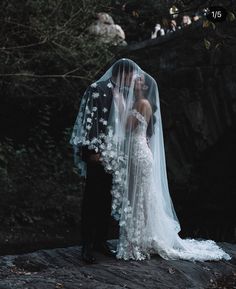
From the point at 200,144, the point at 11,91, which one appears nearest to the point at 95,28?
the point at 11,91

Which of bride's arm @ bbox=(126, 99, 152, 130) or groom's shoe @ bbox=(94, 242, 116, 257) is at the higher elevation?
bride's arm @ bbox=(126, 99, 152, 130)

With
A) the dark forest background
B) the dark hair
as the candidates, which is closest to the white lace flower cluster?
the dark hair

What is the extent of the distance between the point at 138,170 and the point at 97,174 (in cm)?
40

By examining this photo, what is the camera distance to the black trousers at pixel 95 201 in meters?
5.43

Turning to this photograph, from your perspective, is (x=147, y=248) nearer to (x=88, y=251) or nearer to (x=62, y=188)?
(x=88, y=251)

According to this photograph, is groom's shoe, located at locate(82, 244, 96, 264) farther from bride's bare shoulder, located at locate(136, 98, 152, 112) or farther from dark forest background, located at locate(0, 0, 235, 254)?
dark forest background, located at locate(0, 0, 235, 254)

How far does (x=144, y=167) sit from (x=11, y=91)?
6.22 metres

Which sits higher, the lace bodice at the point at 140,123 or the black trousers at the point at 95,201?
the lace bodice at the point at 140,123

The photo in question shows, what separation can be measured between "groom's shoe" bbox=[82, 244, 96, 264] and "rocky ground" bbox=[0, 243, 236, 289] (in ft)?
0.21

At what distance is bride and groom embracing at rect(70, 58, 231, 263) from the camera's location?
5.39 metres

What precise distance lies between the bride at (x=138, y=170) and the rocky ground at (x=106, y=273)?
0.57 feet

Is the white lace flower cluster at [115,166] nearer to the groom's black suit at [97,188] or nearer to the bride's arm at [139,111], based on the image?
the groom's black suit at [97,188]

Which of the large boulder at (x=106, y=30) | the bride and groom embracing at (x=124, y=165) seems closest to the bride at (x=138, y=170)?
the bride and groom embracing at (x=124, y=165)

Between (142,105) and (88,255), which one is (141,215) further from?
(142,105)
